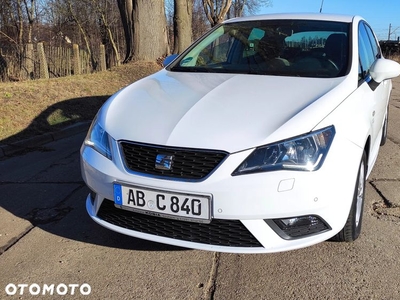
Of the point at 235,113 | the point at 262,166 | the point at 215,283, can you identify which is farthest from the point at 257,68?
the point at 215,283

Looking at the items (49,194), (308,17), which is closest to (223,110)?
(308,17)

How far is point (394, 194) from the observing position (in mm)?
3723

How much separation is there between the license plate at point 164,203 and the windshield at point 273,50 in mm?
1474

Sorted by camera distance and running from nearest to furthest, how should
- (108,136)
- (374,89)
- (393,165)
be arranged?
(108,136) → (374,89) → (393,165)

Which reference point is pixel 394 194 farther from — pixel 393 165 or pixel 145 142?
pixel 145 142

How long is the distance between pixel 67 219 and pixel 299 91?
2.06 m

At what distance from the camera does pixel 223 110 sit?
2596mm

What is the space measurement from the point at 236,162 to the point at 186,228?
20.4 inches

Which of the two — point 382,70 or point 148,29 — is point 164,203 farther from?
point 148,29

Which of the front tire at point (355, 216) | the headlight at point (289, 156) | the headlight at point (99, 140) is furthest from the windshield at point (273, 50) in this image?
the headlight at point (99, 140)

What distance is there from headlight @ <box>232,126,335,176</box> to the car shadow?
3.18 ft

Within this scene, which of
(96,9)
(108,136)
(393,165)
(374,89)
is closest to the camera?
(108,136)

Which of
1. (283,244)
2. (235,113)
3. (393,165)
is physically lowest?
(393,165)

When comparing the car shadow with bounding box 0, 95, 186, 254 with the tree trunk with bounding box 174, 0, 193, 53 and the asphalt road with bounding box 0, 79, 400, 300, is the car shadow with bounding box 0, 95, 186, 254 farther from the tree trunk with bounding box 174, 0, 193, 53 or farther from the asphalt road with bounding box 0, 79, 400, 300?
the tree trunk with bounding box 174, 0, 193, 53
